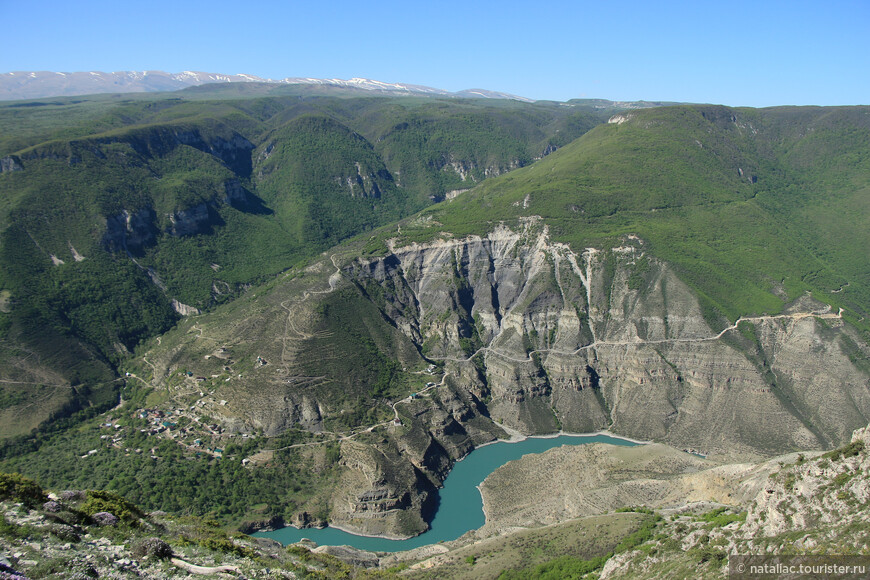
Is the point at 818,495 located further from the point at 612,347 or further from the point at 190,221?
the point at 190,221

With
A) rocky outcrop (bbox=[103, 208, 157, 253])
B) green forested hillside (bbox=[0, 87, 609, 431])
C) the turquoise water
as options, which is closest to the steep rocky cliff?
the turquoise water

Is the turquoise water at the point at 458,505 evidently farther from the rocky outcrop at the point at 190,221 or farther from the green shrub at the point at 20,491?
the rocky outcrop at the point at 190,221

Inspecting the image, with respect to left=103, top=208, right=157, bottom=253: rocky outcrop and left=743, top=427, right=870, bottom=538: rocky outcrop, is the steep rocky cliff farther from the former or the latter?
left=743, top=427, right=870, bottom=538: rocky outcrop

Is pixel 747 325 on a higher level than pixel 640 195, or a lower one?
lower

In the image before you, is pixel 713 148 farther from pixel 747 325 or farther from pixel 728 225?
pixel 747 325

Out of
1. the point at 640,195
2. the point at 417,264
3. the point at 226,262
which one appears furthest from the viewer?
the point at 226,262

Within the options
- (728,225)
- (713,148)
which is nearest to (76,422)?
(728,225)

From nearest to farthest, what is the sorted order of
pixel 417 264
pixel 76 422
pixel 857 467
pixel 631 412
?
pixel 857 467 < pixel 76 422 < pixel 631 412 < pixel 417 264
